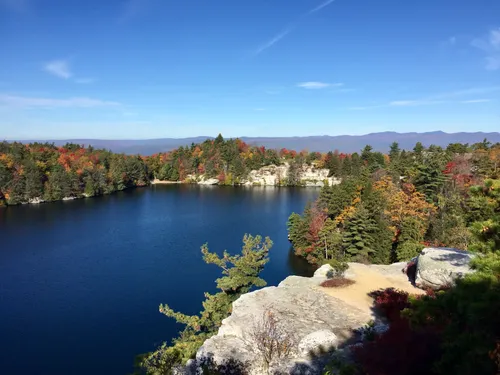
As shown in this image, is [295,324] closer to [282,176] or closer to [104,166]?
[104,166]

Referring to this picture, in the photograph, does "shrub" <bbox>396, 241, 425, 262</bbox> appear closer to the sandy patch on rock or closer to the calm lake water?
the sandy patch on rock

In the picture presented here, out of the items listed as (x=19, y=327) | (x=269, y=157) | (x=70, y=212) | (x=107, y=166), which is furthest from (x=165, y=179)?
(x=19, y=327)

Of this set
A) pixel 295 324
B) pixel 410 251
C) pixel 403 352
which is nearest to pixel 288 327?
pixel 295 324

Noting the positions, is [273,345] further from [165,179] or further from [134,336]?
[165,179]

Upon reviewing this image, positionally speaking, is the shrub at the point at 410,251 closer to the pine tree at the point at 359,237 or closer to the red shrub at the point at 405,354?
the pine tree at the point at 359,237

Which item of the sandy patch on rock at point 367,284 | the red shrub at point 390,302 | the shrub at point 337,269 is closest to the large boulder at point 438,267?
the sandy patch on rock at point 367,284
